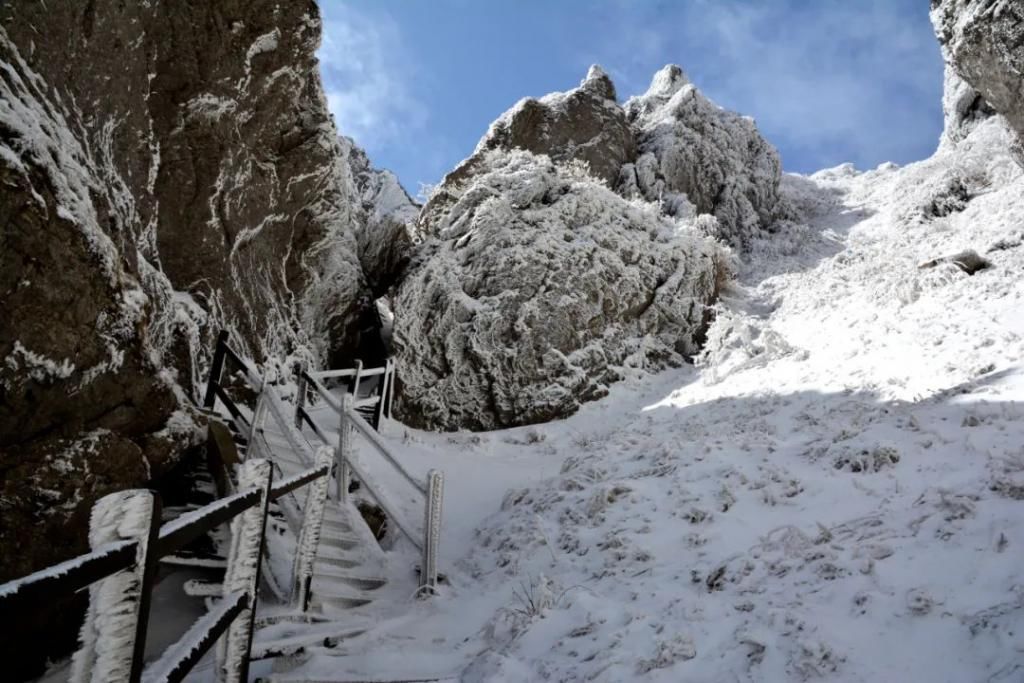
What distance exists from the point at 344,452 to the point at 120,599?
17.3 ft

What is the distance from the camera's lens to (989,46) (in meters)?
11.4

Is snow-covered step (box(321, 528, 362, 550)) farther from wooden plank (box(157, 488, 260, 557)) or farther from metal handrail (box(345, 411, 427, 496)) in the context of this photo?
wooden plank (box(157, 488, 260, 557))

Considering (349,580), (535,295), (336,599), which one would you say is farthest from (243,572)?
(535,295)

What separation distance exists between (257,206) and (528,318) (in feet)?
20.0

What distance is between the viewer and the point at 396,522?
20.2 ft

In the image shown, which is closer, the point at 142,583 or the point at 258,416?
the point at 142,583

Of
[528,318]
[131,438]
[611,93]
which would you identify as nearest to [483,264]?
[528,318]

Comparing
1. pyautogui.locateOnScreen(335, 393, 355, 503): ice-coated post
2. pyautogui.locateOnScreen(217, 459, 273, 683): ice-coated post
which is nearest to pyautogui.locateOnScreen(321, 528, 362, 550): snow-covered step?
pyautogui.locateOnScreen(335, 393, 355, 503): ice-coated post

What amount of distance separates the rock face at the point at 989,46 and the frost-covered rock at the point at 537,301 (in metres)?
6.67

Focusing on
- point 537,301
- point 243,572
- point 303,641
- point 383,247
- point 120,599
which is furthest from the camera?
point 383,247

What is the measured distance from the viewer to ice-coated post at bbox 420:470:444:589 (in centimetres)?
580

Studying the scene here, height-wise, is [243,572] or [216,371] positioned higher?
[216,371]

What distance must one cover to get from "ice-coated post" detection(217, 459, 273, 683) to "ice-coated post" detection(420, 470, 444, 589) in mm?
3024

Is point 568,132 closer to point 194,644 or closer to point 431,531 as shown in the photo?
point 431,531
